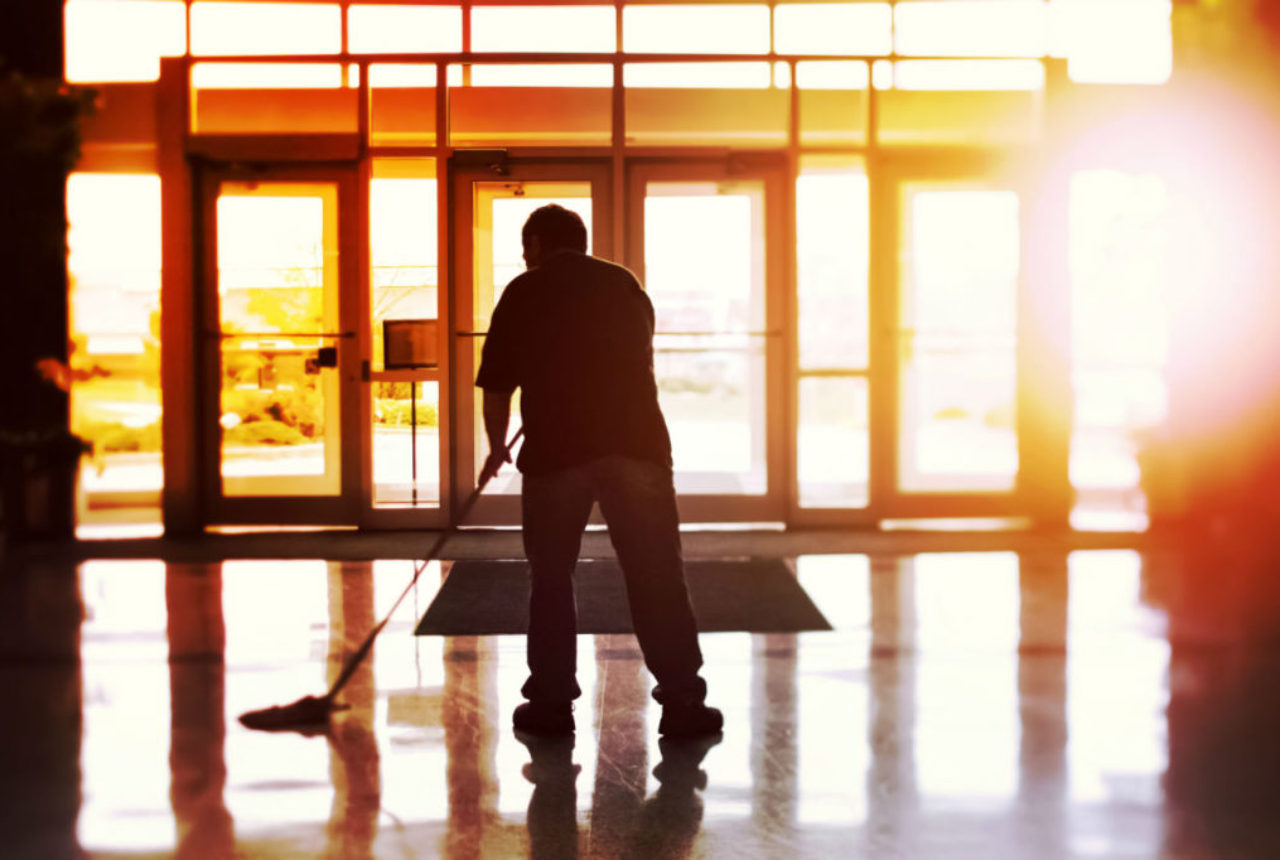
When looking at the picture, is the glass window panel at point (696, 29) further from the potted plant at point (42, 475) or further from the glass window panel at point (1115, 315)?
Answer: the potted plant at point (42, 475)

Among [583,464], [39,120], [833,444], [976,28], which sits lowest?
[833,444]

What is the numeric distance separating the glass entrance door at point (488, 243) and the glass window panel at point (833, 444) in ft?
5.83

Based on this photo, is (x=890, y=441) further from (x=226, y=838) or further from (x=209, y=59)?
(x=226, y=838)

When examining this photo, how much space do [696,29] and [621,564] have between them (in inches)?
222

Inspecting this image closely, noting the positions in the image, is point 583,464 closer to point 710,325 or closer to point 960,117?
point 710,325

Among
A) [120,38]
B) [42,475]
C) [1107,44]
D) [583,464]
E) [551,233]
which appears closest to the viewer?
[583,464]

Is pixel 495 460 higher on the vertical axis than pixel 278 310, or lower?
lower

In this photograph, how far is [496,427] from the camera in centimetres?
388

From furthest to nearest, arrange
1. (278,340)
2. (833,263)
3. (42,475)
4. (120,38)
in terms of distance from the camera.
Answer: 1. (833,263)
2. (278,340)
3. (120,38)
4. (42,475)

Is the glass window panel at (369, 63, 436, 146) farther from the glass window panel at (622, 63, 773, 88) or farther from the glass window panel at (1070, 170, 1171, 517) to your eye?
the glass window panel at (1070, 170, 1171, 517)

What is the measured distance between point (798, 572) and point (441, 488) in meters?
2.81

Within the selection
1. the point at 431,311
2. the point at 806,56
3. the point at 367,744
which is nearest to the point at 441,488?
the point at 431,311

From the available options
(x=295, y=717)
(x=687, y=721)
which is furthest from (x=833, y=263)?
(x=295, y=717)

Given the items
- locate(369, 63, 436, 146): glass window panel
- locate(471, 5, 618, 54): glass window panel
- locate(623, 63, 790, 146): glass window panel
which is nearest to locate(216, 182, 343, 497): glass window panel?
locate(369, 63, 436, 146): glass window panel
